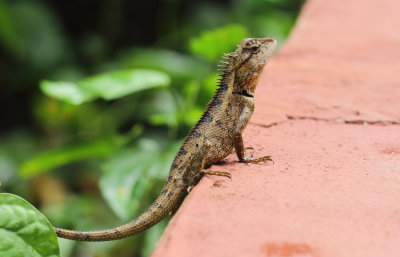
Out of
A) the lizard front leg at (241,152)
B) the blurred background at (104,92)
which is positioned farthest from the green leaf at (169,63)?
the lizard front leg at (241,152)

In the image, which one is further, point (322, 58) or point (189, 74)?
point (189, 74)

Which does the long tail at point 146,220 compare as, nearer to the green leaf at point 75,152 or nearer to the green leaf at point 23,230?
the green leaf at point 23,230

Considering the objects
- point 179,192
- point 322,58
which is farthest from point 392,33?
point 179,192

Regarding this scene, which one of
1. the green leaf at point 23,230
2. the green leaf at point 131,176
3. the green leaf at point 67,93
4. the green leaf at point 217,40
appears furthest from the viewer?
the green leaf at point 217,40

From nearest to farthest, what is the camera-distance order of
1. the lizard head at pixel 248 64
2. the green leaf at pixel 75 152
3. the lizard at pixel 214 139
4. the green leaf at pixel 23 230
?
the green leaf at pixel 23 230, the lizard at pixel 214 139, the lizard head at pixel 248 64, the green leaf at pixel 75 152

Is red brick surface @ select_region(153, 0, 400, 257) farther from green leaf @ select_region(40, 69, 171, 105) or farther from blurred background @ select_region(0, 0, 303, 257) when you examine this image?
green leaf @ select_region(40, 69, 171, 105)

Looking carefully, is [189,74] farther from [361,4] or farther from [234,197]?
[234,197]

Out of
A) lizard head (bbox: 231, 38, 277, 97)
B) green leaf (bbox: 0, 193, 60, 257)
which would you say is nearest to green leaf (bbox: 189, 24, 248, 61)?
lizard head (bbox: 231, 38, 277, 97)
